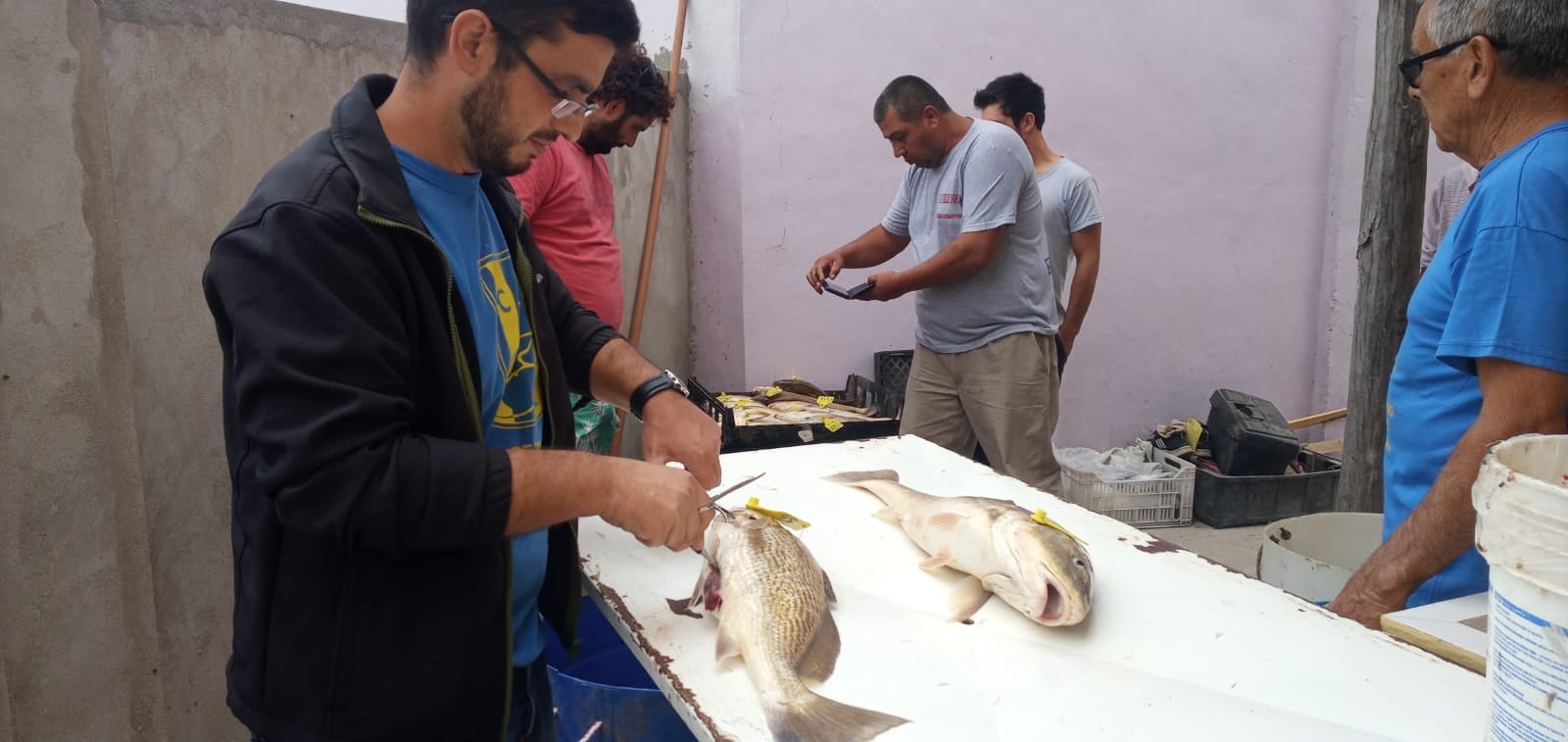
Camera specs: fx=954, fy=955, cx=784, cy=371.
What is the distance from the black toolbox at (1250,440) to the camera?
19.8ft

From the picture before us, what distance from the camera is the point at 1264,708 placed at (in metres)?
1.59

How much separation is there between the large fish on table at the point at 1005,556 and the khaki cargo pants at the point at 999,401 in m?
2.20

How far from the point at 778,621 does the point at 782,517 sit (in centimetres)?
60

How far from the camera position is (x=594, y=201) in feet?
13.7

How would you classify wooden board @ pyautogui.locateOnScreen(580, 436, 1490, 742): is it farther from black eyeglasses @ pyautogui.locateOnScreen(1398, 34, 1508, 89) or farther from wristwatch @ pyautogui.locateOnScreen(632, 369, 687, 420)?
black eyeglasses @ pyautogui.locateOnScreen(1398, 34, 1508, 89)

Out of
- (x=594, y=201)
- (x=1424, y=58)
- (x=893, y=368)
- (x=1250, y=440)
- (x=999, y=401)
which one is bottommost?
(x=1250, y=440)

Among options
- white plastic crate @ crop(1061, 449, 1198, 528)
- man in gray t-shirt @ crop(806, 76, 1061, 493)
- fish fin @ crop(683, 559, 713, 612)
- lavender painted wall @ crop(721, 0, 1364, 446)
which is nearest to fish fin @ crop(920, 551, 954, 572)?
fish fin @ crop(683, 559, 713, 612)

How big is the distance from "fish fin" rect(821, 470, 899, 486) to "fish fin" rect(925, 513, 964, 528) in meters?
0.44

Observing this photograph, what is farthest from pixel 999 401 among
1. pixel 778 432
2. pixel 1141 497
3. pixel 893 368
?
pixel 1141 497

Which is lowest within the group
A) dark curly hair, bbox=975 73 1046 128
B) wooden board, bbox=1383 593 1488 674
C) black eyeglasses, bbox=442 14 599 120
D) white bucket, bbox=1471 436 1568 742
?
wooden board, bbox=1383 593 1488 674

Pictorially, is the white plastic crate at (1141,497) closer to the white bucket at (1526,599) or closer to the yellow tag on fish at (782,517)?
the yellow tag on fish at (782,517)

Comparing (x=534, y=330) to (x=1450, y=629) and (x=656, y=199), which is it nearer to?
(x=1450, y=629)

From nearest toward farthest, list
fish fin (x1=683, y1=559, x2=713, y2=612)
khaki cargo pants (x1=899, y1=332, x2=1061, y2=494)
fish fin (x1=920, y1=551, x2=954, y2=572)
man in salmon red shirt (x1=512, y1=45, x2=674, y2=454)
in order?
fish fin (x1=683, y1=559, x2=713, y2=612)
fish fin (x1=920, y1=551, x2=954, y2=572)
man in salmon red shirt (x1=512, y1=45, x2=674, y2=454)
khaki cargo pants (x1=899, y1=332, x2=1061, y2=494)

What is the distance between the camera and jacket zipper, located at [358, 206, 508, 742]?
56.4 inches
